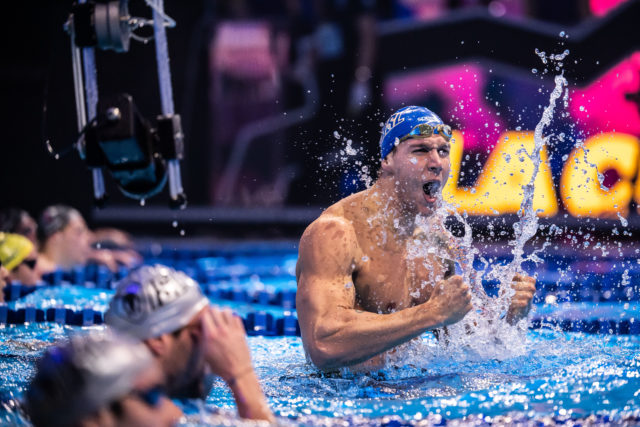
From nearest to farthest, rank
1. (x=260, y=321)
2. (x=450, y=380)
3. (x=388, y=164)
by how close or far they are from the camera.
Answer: (x=450, y=380), (x=388, y=164), (x=260, y=321)

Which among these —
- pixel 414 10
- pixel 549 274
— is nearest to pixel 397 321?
pixel 549 274

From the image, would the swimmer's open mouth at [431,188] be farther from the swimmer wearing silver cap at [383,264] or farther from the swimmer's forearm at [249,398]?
the swimmer's forearm at [249,398]

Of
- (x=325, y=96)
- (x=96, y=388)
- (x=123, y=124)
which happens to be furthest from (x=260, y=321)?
(x=325, y=96)

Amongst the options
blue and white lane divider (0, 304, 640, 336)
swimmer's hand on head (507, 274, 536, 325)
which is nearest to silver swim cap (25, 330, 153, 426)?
swimmer's hand on head (507, 274, 536, 325)

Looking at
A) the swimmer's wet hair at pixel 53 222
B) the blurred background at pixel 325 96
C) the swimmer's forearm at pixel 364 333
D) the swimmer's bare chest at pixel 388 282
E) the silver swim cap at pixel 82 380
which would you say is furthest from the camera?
the blurred background at pixel 325 96

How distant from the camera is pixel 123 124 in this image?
11.0 ft

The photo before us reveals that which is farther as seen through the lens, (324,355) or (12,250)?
(12,250)

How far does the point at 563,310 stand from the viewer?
551cm

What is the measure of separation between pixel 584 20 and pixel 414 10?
2087mm

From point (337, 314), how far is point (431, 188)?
0.73 m

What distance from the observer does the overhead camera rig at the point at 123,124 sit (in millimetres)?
3355

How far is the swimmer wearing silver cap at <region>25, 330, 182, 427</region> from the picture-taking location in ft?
4.89

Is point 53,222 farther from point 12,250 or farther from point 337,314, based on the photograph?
point 337,314

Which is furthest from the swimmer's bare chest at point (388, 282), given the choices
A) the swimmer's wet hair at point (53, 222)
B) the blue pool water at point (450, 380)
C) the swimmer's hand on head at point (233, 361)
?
the swimmer's wet hair at point (53, 222)
